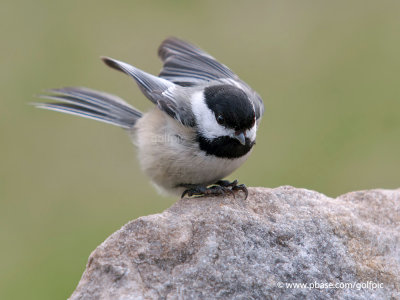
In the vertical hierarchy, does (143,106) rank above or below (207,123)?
above

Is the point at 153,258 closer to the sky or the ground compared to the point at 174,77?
closer to the ground

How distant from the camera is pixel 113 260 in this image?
9.14ft

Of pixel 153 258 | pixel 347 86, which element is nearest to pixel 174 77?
pixel 153 258

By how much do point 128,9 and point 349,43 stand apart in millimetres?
3401

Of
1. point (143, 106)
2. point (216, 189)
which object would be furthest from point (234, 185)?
point (143, 106)

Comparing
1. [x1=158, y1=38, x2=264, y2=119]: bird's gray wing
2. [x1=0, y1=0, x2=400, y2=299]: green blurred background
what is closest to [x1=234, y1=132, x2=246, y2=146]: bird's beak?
[x1=158, y1=38, x2=264, y2=119]: bird's gray wing

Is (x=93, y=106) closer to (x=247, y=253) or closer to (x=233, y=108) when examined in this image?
(x=233, y=108)

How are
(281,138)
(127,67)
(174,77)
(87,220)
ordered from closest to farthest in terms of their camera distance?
(127,67) → (174,77) → (87,220) → (281,138)

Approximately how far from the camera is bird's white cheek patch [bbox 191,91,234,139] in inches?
138

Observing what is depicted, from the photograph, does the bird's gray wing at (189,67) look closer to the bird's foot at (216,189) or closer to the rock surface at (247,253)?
the bird's foot at (216,189)

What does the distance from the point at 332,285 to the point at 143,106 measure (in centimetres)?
504

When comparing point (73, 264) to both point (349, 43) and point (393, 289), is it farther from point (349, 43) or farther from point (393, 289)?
point (349, 43)

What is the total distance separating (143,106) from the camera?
7609mm

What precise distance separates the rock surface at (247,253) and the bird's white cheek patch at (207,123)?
Answer: 15.1 inches
